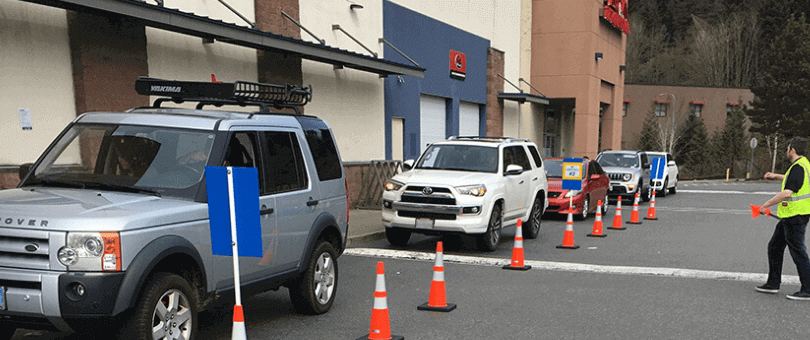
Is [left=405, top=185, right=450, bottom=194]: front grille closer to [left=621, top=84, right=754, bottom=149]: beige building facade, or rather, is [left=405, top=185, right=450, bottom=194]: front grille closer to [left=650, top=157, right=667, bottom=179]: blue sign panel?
[left=650, top=157, right=667, bottom=179]: blue sign panel

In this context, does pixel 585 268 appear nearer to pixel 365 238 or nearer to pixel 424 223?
pixel 424 223

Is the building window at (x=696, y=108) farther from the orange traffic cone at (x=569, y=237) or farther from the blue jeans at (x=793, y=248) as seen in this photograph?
the blue jeans at (x=793, y=248)

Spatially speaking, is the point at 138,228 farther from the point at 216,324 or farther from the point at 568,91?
the point at 568,91

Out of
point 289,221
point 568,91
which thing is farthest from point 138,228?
point 568,91

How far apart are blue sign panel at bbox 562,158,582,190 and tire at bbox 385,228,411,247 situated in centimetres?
475

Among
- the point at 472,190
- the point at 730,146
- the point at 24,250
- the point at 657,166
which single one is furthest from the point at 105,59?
the point at 730,146

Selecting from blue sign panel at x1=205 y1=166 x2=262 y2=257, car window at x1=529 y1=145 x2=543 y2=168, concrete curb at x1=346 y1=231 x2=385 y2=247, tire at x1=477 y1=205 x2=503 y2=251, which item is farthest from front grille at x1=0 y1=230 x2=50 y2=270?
car window at x1=529 y1=145 x2=543 y2=168

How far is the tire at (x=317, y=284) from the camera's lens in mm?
6820

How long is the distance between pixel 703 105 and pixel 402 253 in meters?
65.7

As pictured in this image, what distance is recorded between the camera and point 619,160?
81.3ft

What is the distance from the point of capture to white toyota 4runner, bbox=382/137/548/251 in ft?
37.2

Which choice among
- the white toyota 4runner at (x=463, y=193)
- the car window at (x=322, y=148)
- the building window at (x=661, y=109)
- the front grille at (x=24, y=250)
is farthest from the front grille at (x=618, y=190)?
the building window at (x=661, y=109)

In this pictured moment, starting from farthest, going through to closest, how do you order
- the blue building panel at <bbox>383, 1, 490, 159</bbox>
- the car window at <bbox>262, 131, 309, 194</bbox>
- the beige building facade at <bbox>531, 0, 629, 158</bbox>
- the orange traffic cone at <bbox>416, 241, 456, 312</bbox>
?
the beige building facade at <bbox>531, 0, 629, 158</bbox>
the blue building panel at <bbox>383, 1, 490, 159</bbox>
the orange traffic cone at <bbox>416, 241, 456, 312</bbox>
the car window at <bbox>262, 131, 309, 194</bbox>

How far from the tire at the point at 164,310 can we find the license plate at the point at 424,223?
6.34 m
